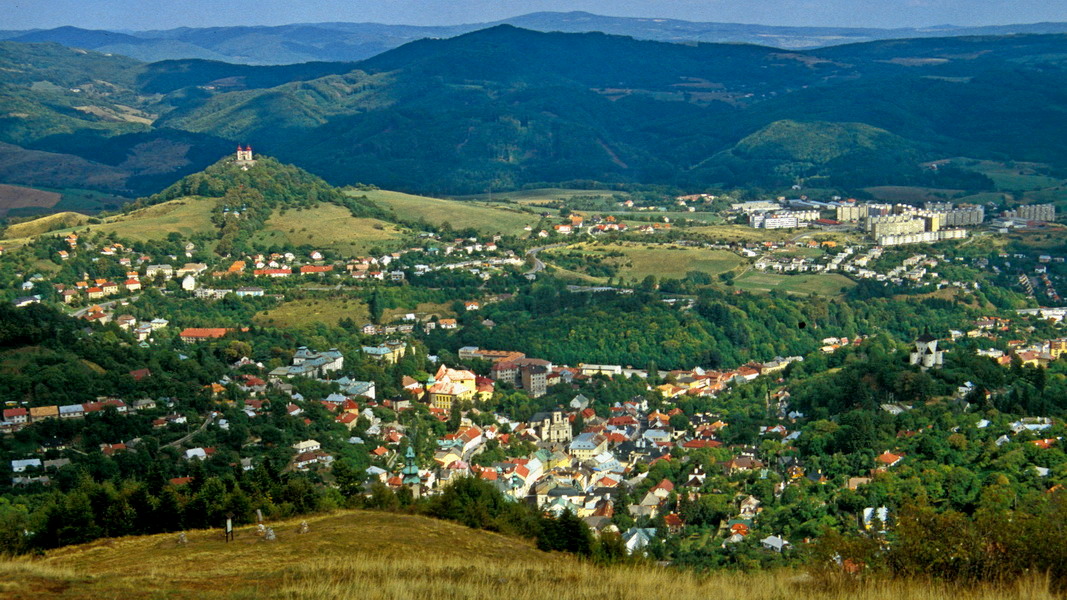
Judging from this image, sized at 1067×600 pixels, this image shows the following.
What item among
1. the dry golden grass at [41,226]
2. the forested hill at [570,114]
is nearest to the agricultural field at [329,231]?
the dry golden grass at [41,226]

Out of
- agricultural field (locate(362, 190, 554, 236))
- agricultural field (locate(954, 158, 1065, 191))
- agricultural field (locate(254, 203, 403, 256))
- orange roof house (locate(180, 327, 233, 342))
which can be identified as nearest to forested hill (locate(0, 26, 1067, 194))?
agricultural field (locate(954, 158, 1065, 191))

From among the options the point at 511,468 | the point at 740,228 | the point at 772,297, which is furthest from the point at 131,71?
the point at 511,468

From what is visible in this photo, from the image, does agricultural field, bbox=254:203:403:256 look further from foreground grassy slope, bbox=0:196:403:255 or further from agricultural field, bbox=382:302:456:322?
agricultural field, bbox=382:302:456:322

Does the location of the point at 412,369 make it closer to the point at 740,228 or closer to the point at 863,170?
the point at 740,228

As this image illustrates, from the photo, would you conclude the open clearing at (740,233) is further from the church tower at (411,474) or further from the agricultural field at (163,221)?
the church tower at (411,474)

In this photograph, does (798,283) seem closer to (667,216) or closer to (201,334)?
(201,334)

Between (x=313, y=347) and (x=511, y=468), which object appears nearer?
(x=511, y=468)

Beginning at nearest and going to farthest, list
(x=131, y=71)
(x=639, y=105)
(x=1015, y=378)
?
(x=1015, y=378) < (x=639, y=105) < (x=131, y=71)
